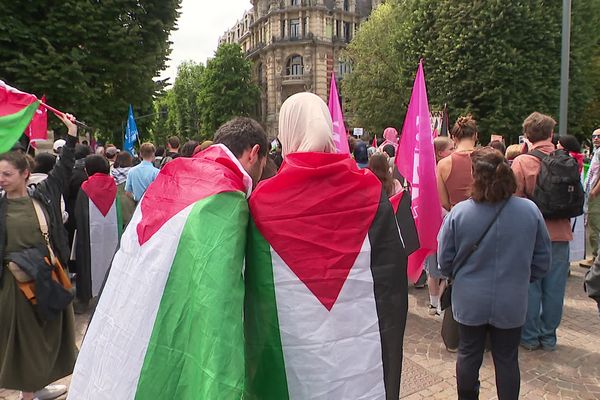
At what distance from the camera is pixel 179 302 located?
1871mm

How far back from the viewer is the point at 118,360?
191cm

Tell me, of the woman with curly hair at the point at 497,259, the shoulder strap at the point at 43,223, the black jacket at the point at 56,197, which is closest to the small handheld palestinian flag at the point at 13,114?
the black jacket at the point at 56,197

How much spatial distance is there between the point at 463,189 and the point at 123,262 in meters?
3.96

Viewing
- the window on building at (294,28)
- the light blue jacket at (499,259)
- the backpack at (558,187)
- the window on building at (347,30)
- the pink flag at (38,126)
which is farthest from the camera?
the window on building at (347,30)

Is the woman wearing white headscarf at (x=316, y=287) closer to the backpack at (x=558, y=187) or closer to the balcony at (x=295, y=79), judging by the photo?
the backpack at (x=558, y=187)

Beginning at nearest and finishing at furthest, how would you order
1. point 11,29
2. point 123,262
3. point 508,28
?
point 123,262 < point 11,29 < point 508,28

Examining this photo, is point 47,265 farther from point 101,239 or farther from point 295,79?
point 295,79

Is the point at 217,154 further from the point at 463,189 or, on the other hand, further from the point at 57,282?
the point at 463,189

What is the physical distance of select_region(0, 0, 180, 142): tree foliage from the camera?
1441cm

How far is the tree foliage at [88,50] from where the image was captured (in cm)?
1441

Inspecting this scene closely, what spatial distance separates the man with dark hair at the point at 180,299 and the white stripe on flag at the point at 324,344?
319 millimetres

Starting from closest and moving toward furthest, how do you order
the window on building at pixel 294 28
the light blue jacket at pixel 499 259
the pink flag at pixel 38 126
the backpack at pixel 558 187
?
the light blue jacket at pixel 499 259, the backpack at pixel 558 187, the pink flag at pixel 38 126, the window on building at pixel 294 28

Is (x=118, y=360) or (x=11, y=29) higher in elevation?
(x=11, y=29)

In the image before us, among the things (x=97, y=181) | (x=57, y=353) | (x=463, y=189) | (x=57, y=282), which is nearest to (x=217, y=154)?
(x=57, y=282)
